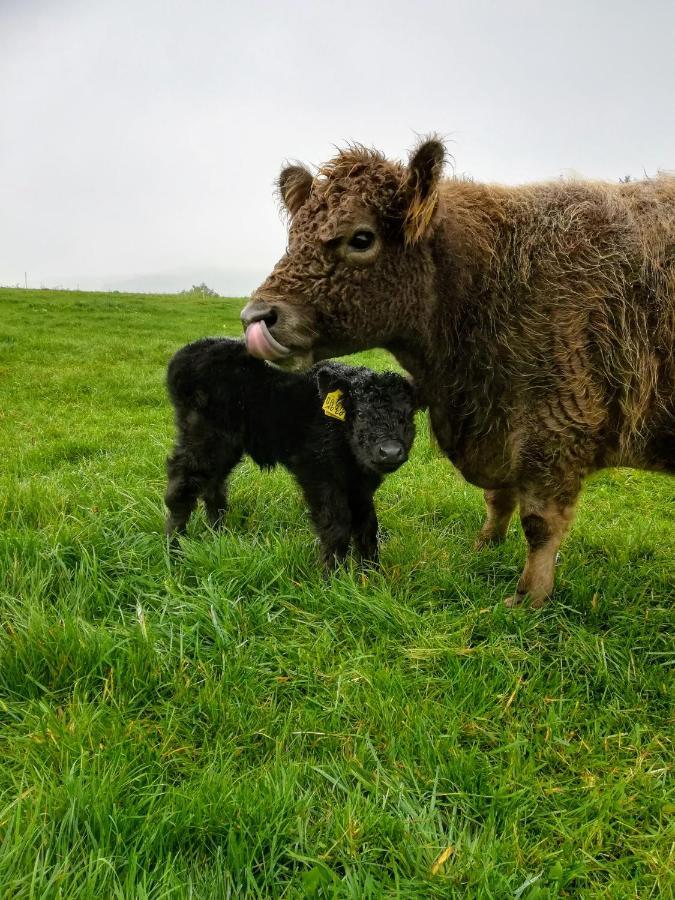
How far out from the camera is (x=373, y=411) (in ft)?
13.1

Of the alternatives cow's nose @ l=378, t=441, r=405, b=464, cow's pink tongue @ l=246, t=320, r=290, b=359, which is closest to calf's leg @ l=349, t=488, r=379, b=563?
cow's nose @ l=378, t=441, r=405, b=464

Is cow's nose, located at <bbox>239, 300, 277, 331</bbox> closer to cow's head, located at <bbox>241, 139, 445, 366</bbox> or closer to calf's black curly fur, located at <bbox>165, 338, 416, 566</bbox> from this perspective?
cow's head, located at <bbox>241, 139, 445, 366</bbox>

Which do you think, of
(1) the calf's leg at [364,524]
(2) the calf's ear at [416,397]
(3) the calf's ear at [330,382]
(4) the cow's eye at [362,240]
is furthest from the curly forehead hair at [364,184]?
(1) the calf's leg at [364,524]

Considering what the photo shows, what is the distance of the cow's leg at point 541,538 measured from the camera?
3.39 m

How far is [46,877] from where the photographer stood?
6.01 feet

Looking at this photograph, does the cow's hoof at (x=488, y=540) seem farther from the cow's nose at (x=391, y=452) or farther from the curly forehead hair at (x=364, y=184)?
the curly forehead hair at (x=364, y=184)

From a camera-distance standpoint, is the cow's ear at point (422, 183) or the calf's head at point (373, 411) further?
the calf's head at point (373, 411)

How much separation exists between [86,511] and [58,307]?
20.1 meters

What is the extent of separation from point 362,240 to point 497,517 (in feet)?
8.13

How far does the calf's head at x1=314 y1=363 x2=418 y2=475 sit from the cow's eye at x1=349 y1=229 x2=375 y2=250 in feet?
3.92

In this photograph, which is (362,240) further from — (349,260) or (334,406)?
(334,406)

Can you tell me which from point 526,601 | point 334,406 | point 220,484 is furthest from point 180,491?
point 526,601

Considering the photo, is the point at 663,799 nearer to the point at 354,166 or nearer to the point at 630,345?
the point at 630,345

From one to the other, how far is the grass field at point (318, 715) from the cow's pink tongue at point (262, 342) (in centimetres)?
139
